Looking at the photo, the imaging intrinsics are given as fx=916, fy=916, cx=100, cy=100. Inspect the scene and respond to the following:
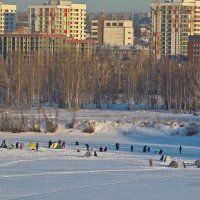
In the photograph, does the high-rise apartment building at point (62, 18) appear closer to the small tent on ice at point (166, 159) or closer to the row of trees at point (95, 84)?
the row of trees at point (95, 84)

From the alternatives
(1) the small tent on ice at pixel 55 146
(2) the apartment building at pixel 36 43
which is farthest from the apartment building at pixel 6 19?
(1) the small tent on ice at pixel 55 146

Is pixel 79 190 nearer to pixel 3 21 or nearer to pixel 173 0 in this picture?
pixel 173 0

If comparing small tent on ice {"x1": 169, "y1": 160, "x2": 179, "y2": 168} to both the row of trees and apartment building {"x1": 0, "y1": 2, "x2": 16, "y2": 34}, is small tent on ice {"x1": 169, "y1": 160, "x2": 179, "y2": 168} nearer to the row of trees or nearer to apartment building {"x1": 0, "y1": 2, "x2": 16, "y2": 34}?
the row of trees

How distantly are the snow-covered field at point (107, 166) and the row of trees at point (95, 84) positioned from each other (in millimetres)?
9542

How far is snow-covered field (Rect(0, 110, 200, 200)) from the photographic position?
2012cm

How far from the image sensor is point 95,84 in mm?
52062

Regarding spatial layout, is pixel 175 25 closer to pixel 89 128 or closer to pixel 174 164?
pixel 89 128

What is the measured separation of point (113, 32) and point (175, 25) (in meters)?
24.4

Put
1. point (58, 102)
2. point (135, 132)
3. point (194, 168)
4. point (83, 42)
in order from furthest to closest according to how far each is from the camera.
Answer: point (83, 42)
point (58, 102)
point (135, 132)
point (194, 168)

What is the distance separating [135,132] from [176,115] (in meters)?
7.94

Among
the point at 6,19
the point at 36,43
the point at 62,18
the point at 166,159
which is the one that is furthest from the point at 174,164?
the point at 6,19

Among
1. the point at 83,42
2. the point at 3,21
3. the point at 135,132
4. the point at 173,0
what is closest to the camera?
the point at 135,132

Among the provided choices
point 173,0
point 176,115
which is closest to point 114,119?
point 176,115

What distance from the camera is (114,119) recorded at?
131ft
